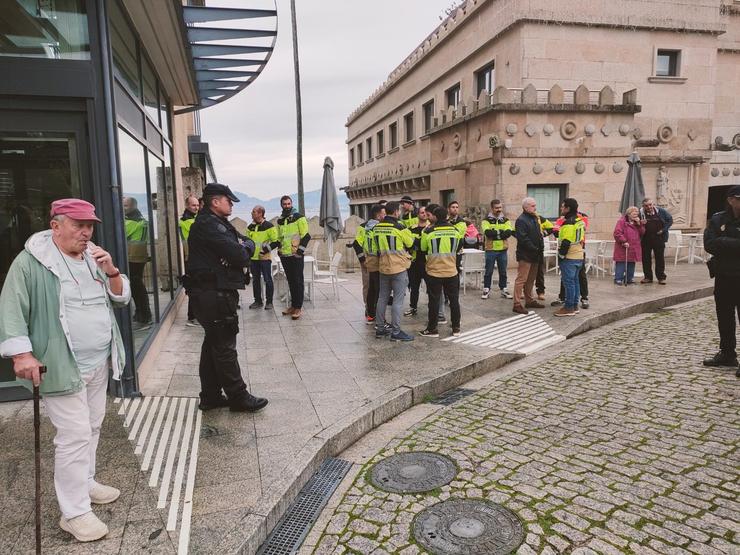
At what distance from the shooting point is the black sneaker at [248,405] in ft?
16.5

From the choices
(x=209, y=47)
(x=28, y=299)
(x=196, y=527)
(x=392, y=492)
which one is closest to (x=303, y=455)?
(x=392, y=492)

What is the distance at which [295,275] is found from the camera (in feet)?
31.0

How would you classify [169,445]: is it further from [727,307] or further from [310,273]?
[310,273]

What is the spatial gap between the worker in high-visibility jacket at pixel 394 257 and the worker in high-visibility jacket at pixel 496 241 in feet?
12.0

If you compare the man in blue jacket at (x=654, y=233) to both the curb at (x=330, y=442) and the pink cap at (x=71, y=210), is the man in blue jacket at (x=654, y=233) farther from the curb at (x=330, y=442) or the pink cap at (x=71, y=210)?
the pink cap at (x=71, y=210)

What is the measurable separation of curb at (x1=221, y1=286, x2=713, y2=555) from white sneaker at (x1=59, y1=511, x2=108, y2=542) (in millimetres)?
699

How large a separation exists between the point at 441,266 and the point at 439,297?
484 millimetres

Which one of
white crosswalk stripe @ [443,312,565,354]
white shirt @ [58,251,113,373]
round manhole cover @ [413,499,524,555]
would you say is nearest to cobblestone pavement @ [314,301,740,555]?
round manhole cover @ [413,499,524,555]

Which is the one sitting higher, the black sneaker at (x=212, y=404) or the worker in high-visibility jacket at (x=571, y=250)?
the worker in high-visibility jacket at (x=571, y=250)

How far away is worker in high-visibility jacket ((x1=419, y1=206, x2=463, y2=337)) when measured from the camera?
7895 millimetres

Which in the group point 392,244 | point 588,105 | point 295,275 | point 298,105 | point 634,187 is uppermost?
point 298,105

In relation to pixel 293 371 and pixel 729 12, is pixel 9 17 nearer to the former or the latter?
pixel 293 371

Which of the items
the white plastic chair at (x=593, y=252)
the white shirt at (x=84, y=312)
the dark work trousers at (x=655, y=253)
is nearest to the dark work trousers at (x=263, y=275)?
the white shirt at (x=84, y=312)

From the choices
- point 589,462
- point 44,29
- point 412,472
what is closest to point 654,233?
point 589,462
